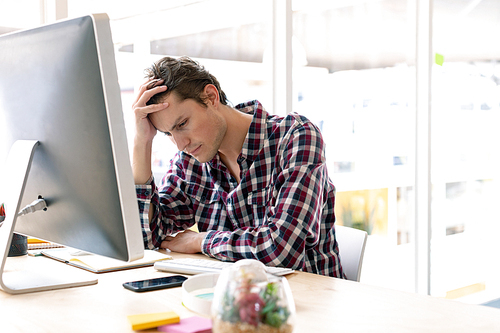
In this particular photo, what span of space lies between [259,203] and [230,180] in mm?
169

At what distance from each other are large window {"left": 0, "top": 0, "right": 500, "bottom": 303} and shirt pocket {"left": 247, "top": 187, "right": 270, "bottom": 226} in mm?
917

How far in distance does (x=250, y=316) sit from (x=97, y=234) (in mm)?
421

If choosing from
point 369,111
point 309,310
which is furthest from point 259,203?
point 369,111

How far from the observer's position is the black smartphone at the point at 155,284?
95 centimetres

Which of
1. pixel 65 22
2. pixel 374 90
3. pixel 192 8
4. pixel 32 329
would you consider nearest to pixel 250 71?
pixel 192 8

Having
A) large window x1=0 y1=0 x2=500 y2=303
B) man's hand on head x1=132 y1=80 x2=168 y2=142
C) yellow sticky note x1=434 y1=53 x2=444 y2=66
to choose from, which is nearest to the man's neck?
man's hand on head x1=132 y1=80 x2=168 y2=142

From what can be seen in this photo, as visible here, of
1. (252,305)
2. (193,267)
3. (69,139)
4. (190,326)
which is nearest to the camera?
(252,305)

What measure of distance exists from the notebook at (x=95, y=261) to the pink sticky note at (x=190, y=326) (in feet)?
1.31

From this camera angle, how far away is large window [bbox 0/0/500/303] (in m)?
2.39

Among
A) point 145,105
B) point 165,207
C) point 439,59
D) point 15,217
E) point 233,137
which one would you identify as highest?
point 439,59

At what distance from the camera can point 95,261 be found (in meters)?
1.19

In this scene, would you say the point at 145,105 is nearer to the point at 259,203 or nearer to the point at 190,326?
the point at 259,203

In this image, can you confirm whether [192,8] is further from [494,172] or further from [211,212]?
[494,172]

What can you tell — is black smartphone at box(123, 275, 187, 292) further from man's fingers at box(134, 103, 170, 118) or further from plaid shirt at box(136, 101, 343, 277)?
man's fingers at box(134, 103, 170, 118)
